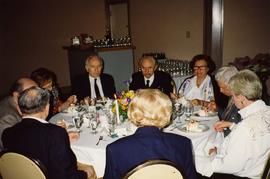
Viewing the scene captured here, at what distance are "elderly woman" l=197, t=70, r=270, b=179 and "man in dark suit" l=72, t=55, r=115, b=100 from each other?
2.16 meters

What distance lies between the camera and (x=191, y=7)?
20.1 feet

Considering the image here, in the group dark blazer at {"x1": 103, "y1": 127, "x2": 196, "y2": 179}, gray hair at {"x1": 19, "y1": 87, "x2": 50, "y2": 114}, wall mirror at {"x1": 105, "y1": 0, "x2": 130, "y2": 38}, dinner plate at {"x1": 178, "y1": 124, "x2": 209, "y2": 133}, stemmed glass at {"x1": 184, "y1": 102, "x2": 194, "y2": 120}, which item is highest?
wall mirror at {"x1": 105, "y1": 0, "x2": 130, "y2": 38}

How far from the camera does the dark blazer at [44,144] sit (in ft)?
5.93

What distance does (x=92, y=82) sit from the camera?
12.8 feet

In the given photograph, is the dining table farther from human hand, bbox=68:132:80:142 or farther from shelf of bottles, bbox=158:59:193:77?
shelf of bottles, bbox=158:59:193:77

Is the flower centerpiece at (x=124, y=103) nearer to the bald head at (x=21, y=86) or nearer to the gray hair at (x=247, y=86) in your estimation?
the bald head at (x=21, y=86)

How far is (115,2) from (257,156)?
6.85 meters

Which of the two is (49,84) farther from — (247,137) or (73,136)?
(247,137)

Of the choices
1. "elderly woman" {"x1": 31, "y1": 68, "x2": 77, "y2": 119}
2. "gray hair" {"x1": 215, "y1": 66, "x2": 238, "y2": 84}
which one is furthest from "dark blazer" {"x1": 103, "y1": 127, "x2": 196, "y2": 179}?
"elderly woman" {"x1": 31, "y1": 68, "x2": 77, "y2": 119}

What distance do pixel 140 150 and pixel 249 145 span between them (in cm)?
79

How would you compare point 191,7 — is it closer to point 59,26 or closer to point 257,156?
point 59,26

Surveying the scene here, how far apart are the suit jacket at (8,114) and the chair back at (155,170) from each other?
4.74ft

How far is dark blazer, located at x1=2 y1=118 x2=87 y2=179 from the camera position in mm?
1807

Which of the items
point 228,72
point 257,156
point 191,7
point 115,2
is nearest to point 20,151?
point 257,156
